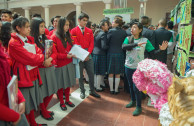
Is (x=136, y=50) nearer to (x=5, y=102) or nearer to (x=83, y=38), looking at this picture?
(x=83, y=38)

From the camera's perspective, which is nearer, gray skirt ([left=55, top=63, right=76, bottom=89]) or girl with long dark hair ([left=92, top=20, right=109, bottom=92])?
gray skirt ([left=55, top=63, right=76, bottom=89])

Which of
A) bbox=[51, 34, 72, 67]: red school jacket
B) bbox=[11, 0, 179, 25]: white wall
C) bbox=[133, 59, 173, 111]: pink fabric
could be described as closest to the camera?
bbox=[133, 59, 173, 111]: pink fabric

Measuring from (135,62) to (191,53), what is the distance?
0.87 metres

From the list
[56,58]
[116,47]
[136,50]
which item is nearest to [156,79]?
[136,50]

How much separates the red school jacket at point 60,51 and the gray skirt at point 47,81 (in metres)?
0.26

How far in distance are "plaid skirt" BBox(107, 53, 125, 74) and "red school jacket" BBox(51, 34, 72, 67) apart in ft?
3.73

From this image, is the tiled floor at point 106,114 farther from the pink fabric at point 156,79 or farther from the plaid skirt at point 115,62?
the pink fabric at point 156,79

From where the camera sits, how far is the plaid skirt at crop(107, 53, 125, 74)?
11.7ft

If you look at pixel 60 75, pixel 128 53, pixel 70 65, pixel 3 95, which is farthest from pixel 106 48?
pixel 3 95

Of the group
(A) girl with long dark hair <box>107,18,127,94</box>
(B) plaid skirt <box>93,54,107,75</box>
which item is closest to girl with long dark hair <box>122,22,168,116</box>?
(A) girl with long dark hair <box>107,18,127,94</box>

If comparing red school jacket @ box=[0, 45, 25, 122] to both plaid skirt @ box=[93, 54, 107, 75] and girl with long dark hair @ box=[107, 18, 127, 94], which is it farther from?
plaid skirt @ box=[93, 54, 107, 75]

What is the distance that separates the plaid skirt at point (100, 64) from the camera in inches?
150

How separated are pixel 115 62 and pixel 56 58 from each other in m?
1.48

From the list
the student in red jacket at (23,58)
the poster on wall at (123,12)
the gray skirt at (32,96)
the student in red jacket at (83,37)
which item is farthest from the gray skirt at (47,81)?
the poster on wall at (123,12)
